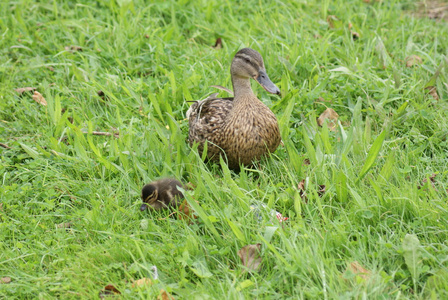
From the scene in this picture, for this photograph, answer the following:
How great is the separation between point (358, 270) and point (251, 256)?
0.57 metres

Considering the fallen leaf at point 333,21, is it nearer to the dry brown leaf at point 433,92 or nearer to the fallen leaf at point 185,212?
the dry brown leaf at point 433,92

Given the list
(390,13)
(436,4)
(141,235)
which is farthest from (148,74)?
(436,4)

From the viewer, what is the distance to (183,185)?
3.76 metres

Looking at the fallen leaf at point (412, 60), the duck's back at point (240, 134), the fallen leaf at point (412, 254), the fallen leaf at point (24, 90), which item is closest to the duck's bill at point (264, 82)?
the duck's back at point (240, 134)

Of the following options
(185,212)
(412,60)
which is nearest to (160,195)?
(185,212)

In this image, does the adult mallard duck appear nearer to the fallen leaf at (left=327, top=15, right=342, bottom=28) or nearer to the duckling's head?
the duckling's head

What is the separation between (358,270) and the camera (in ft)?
9.40

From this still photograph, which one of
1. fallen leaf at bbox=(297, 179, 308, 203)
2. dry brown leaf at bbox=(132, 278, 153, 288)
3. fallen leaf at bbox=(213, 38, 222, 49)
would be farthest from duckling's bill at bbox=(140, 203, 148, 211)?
fallen leaf at bbox=(213, 38, 222, 49)

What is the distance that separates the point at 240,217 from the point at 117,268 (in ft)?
2.49

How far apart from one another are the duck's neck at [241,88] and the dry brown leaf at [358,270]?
5.31 ft

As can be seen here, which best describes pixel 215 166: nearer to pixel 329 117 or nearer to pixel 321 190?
pixel 321 190

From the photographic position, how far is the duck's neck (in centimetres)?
408

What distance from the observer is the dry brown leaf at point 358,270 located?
280 cm

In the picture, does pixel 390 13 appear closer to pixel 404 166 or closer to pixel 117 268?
pixel 404 166
